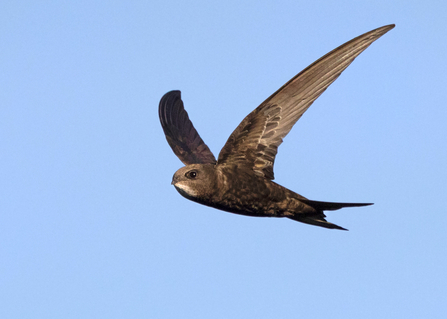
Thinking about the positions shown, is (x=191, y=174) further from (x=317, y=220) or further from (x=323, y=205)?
(x=317, y=220)

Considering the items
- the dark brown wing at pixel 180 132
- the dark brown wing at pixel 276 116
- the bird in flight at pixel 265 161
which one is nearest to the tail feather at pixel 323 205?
the bird in flight at pixel 265 161

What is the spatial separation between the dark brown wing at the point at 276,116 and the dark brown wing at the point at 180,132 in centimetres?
134

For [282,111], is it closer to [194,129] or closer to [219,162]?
[219,162]

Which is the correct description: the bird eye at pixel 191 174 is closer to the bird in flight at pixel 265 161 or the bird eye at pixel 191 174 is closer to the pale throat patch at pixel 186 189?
the bird in flight at pixel 265 161

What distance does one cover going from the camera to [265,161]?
25.2 feet

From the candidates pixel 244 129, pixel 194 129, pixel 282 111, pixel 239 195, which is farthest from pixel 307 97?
pixel 194 129

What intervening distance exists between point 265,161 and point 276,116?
540 millimetres

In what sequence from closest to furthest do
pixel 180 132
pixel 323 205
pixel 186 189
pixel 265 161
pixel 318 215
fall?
1. pixel 186 189
2. pixel 323 205
3. pixel 265 161
4. pixel 318 215
5. pixel 180 132

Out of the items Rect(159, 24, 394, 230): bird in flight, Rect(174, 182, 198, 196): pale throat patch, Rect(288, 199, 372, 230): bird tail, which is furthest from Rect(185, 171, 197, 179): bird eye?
Rect(288, 199, 372, 230): bird tail

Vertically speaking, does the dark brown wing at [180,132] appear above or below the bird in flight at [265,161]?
above

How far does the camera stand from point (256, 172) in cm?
764

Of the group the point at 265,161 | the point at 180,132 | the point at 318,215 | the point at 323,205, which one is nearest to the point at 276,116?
the point at 265,161

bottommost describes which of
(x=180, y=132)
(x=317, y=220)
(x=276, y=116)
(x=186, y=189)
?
(x=317, y=220)

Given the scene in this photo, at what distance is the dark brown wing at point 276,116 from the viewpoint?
7.42 meters
